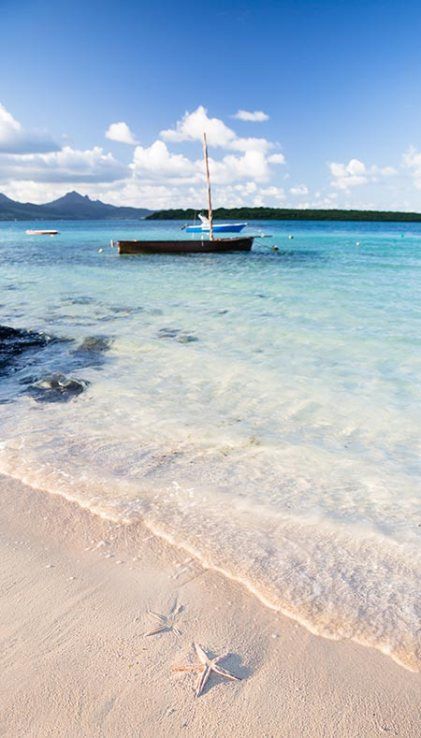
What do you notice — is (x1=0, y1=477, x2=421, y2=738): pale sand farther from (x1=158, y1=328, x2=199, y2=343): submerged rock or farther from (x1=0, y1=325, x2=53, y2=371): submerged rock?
(x1=158, y1=328, x2=199, y2=343): submerged rock

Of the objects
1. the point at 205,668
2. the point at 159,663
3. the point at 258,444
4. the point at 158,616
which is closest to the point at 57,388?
the point at 258,444

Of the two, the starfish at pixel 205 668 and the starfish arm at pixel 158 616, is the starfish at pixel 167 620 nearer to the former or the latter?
the starfish arm at pixel 158 616

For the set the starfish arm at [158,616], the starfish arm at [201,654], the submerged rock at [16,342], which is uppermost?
the starfish arm at [201,654]

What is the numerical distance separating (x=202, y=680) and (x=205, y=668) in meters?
0.08

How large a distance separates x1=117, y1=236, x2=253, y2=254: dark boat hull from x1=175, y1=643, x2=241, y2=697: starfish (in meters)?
37.1

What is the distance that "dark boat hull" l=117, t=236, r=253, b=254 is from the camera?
38.6m

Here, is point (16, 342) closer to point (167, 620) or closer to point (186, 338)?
point (186, 338)

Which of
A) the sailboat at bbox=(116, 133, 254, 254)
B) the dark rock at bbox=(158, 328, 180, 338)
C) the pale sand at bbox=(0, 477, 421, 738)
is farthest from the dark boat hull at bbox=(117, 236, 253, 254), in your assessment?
the pale sand at bbox=(0, 477, 421, 738)

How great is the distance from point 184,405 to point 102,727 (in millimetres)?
5031

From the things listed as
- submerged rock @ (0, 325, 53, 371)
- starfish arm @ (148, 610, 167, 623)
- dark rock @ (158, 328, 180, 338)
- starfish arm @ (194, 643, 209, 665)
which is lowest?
dark rock @ (158, 328, 180, 338)

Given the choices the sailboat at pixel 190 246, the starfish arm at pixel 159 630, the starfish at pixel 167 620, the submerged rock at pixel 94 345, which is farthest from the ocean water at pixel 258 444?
the sailboat at pixel 190 246

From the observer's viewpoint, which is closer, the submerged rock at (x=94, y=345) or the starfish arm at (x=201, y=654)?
the starfish arm at (x=201, y=654)

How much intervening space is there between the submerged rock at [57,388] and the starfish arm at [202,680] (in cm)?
522

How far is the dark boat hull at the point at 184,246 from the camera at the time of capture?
127 ft
